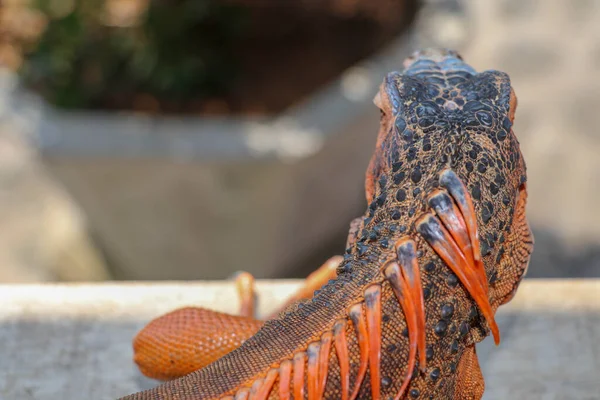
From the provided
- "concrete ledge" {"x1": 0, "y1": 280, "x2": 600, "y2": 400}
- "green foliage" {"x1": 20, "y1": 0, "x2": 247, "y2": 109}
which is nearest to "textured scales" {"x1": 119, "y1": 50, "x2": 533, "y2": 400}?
"concrete ledge" {"x1": 0, "y1": 280, "x2": 600, "y2": 400}

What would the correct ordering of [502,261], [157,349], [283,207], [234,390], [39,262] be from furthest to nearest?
[39,262], [283,207], [157,349], [502,261], [234,390]

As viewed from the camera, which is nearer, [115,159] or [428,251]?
[428,251]

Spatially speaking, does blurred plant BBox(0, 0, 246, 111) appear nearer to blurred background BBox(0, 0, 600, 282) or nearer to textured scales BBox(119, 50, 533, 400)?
blurred background BBox(0, 0, 600, 282)

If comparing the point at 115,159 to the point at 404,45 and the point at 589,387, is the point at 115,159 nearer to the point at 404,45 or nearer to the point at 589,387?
the point at 404,45

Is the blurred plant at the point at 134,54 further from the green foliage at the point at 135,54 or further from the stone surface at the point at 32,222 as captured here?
the stone surface at the point at 32,222

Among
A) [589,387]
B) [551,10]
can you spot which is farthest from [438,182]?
[551,10]

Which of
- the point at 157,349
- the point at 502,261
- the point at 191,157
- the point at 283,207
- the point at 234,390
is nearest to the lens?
the point at 234,390
